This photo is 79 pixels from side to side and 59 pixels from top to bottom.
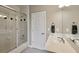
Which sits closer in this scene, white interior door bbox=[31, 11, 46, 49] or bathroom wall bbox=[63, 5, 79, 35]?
bathroom wall bbox=[63, 5, 79, 35]

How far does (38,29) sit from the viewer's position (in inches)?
93.0

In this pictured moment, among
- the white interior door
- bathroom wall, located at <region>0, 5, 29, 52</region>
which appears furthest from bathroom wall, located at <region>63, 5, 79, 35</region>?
bathroom wall, located at <region>0, 5, 29, 52</region>

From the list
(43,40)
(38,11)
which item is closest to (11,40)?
(43,40)

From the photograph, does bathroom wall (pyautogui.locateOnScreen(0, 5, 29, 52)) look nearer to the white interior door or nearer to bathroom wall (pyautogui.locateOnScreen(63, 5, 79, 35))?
the white interior door

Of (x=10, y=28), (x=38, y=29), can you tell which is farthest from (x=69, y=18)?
(x=10, y=28)

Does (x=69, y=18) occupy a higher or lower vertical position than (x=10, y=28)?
higher

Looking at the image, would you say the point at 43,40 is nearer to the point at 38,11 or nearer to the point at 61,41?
the point at 61,41

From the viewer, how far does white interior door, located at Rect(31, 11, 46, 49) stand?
233cm

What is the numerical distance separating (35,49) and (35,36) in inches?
11.0

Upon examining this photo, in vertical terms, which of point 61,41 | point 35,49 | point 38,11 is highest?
point 38,11

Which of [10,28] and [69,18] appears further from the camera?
[10,28]

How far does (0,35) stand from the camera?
2311 millimetres

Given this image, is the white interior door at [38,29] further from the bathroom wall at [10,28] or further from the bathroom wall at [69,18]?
the bathroom wall at [69,18]

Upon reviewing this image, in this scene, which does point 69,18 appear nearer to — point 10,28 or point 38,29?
point 38,29
